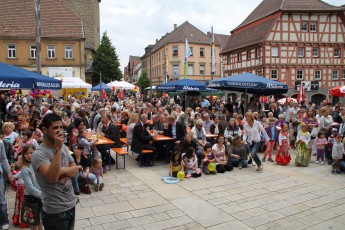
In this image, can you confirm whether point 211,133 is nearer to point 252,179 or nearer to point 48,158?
point 252,179

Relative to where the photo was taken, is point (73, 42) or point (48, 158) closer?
point (48, 158)

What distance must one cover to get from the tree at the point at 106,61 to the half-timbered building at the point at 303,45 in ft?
71.0

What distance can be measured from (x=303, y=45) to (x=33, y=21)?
30.8 meters

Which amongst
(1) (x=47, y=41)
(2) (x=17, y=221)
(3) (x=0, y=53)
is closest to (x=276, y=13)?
(1) (x=47, y=41)

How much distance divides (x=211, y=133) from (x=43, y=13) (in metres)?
33.0

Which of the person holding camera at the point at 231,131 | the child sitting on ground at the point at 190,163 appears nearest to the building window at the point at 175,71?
the person holding camera at the point at 231,131

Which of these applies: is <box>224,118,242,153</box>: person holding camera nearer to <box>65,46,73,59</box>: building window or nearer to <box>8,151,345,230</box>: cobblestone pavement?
<box>8,151,345,230</box>: cobblestone pavement

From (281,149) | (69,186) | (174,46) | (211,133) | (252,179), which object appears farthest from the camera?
(174,46)

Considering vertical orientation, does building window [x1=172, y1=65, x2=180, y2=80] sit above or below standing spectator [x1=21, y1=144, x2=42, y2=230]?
above

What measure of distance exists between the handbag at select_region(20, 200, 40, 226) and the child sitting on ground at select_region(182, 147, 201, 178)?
4.55m

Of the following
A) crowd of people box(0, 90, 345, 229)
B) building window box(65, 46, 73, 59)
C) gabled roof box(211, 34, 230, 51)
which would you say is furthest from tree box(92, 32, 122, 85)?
crowd of people box(0, 90, 345, 229)

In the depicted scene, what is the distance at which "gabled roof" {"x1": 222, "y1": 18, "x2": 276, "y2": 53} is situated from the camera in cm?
3317

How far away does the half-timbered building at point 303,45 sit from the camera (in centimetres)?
3294

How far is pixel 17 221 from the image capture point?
5.34 metres
